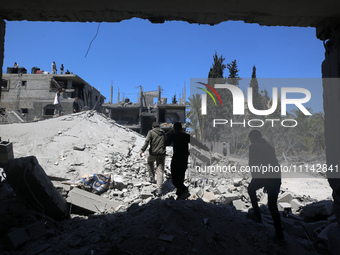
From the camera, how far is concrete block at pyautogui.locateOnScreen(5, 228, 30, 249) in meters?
2.58

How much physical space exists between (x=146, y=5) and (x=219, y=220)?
9.33 feet

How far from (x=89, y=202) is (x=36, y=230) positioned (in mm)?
1506

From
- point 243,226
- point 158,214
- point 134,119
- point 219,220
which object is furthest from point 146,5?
point 134,119

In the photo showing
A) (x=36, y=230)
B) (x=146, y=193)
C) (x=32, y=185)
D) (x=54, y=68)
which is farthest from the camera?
(x=54, y=68)

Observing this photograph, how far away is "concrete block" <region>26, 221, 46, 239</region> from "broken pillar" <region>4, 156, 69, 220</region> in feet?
1.13

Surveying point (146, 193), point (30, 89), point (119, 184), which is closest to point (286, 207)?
point (146, 193)

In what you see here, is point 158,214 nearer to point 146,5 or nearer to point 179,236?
point 179,236

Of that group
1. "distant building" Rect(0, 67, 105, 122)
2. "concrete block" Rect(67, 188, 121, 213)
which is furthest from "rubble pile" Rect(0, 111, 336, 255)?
"distant building" Rect(0, 67, 105, 122)

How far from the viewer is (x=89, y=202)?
440cm

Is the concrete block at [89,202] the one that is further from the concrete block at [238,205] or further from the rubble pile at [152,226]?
the concrete block at [238,205]

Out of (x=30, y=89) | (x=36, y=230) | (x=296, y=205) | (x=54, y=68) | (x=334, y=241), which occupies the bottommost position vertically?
(x=296, y=205)

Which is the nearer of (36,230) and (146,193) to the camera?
(36,230)

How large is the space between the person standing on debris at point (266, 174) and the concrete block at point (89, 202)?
9.60 ft

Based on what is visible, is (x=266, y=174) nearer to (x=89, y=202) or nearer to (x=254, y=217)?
(x=254, y=217)
